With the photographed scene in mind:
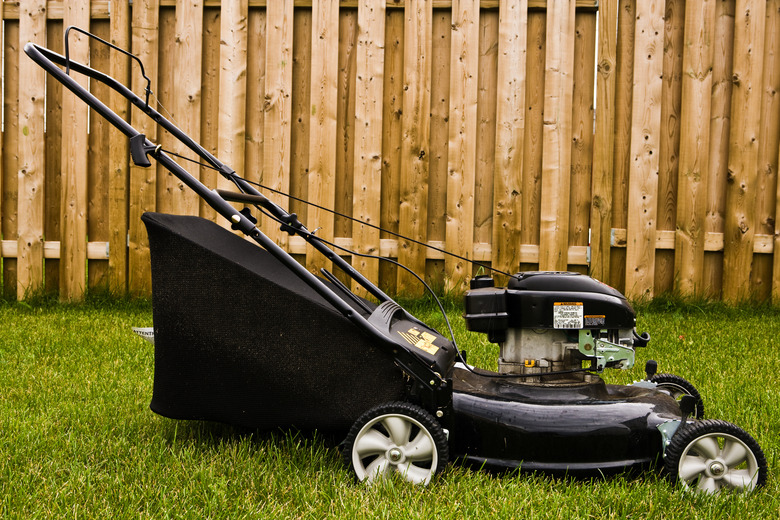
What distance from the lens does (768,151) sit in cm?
448

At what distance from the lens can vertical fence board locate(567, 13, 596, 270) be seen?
4.45m

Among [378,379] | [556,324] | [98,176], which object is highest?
[98,176]

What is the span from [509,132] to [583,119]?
468mm

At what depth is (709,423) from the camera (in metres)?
1.76

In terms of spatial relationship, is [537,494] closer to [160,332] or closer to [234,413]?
[234,413]

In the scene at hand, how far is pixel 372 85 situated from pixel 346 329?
2.84 metres

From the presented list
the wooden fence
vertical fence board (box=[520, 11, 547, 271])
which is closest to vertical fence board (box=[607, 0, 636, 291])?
the wooden fence

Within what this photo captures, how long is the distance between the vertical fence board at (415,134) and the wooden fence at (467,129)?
0.01 meters

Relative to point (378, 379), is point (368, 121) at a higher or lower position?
higher

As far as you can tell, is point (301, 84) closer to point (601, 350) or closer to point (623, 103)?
point (623, 103)

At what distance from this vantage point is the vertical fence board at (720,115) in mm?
4465

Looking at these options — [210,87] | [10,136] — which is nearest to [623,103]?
[210,87]

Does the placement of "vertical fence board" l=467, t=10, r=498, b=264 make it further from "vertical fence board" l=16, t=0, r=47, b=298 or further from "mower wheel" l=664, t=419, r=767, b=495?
"mower wheel" l=664, t=419, r=767, b=495

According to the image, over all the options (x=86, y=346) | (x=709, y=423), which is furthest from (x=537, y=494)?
(x=86, y=346)
